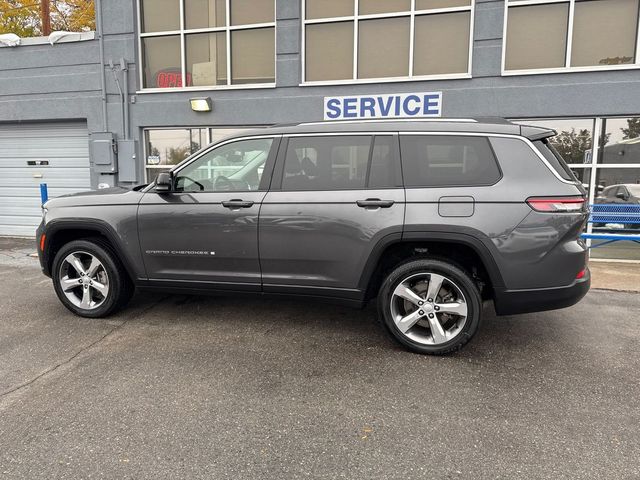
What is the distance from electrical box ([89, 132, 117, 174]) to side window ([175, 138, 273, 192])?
19.6 ft

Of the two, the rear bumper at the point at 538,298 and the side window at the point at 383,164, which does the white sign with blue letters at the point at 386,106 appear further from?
the rear bumper at the point at 538,298

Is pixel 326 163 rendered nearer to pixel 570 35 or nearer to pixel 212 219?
pixel 212 219

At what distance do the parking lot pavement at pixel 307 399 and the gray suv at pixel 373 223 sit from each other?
45 cm

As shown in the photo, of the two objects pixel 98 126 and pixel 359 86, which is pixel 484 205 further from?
pixel 98 126

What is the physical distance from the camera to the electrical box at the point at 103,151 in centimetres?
945

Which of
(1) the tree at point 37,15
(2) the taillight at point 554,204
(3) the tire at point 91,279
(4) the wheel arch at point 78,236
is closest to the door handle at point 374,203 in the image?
(2) the taillight at point 554,204

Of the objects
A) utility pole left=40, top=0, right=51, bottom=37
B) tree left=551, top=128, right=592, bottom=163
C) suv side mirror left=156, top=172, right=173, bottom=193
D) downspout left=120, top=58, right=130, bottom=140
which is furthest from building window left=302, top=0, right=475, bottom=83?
utility pole left=40, top=0, right=51, bottom=37

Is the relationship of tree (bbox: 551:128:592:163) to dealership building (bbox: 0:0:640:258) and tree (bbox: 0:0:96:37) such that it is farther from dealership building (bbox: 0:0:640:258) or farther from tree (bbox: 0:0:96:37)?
tree (bbox: 0:0:96:37)

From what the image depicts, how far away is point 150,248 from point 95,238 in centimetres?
71

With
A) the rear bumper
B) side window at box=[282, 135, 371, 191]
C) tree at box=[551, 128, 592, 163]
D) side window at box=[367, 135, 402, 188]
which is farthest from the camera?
tree at box=[551, 128, 592, 163]

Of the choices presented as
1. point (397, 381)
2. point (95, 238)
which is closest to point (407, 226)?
point (397, 381)

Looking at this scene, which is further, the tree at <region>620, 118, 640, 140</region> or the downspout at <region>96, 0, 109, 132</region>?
the downspout at <region>96, 0, 109, 132</region>

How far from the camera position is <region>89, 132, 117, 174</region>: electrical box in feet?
31.0

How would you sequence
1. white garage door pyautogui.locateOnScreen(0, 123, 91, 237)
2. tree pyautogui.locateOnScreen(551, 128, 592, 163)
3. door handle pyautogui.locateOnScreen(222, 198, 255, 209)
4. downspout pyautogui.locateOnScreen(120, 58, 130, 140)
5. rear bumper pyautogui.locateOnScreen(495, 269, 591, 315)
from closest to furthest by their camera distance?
rear bumper pyautogui.locateOnScreen(495, 269, 591, 315) < door handle pyautogui.locateOnScreen(222, 198, 255, 209) < tree pyautogui.locateOnScreen(551, 128, 592, 163) < downspout pyautogui.locateOnScreen(120, 58, 130, 140) < white garage door pyautogui.locateOnScreen(0, 123, 91, 237)
